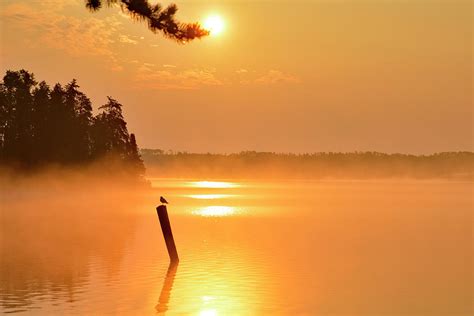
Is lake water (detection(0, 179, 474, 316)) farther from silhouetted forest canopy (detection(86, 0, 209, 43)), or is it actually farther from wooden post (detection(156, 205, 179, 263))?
silhouetted forest canopy (detection(86, 0, 209, 43))

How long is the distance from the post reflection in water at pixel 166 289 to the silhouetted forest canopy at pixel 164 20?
30.6 feet

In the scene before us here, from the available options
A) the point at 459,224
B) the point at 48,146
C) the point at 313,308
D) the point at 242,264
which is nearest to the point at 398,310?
the point at 313,308

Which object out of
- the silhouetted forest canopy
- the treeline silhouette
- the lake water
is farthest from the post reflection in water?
the treeline silhouette

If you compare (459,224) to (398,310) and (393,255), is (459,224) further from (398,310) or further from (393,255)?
(398,310)

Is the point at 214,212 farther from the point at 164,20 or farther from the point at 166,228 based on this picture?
the point at 164,20

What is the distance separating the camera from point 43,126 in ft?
380

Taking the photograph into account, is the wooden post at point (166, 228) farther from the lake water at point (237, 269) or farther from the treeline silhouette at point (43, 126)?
the treeline silhouette at point (43, 126)

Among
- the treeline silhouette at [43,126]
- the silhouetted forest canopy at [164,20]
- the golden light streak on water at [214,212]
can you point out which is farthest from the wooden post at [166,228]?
the treeline silhouette at [43,126]

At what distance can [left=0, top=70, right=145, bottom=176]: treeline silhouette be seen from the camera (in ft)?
366

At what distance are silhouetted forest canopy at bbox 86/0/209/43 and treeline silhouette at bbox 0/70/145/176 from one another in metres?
85.3

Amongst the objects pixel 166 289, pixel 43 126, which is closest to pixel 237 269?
pixel 166 289

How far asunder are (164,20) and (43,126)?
90.6 metres

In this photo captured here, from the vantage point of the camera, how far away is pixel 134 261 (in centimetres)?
4191

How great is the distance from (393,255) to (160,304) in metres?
21.3
